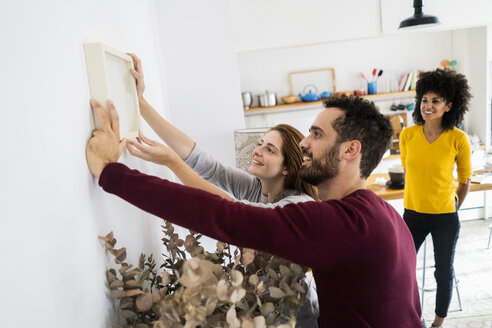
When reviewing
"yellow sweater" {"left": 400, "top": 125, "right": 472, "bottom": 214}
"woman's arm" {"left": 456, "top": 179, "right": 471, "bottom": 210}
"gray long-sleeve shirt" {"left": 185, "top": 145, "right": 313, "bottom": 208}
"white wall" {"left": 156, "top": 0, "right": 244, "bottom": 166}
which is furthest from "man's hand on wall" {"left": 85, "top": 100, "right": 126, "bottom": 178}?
"woman's arm" {"left": 456, "top": 179, "right": 471, "bottom": 210}

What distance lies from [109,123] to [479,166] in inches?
130

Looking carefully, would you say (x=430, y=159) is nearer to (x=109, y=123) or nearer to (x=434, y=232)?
(x=434, y=232)

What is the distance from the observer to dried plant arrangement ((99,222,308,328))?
70 centimetres

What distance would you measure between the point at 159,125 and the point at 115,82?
41 centimetres

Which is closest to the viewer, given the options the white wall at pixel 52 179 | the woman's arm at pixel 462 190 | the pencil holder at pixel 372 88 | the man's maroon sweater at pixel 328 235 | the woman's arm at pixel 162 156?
the white wall at pixel 52 179

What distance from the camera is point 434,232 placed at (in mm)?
2430

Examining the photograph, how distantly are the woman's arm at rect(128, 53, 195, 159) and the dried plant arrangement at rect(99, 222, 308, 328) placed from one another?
505mm

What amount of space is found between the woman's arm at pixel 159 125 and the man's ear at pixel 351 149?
69 cm

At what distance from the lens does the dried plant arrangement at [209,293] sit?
27.6 inches

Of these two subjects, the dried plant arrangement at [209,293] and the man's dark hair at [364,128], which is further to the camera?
the man's dark hair at [364,128]

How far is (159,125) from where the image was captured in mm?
1479

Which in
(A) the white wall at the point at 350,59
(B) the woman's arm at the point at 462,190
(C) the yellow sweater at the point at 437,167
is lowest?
(B) the woman's arm at the point at 462,190

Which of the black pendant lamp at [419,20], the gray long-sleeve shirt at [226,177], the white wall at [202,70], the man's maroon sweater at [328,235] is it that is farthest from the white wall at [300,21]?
the man's maroon sweater at [328,235]

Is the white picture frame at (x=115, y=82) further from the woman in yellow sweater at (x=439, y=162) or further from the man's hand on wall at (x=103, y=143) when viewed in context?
the woman in yellow sweater at (x=439, y=162)
